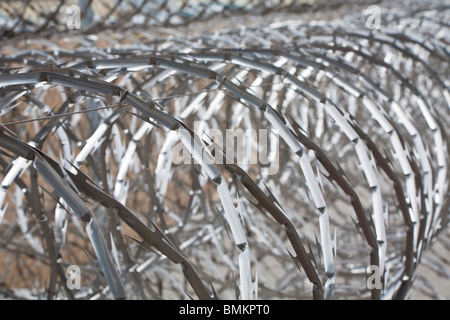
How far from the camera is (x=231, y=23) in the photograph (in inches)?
139

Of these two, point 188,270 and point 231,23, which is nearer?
point 188,270

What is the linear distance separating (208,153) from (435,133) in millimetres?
814

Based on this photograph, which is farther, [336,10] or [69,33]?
[336,10]

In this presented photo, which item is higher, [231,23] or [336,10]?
[336,10]

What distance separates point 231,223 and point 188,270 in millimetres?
80

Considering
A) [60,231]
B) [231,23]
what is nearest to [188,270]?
[60,231]

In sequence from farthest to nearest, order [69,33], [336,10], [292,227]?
1. [336,10]
2. [69,33]
3. [292,227]

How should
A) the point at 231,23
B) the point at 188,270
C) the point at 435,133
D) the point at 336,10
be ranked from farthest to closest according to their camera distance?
the point at 336,10
the point at 231,23
the point at 435,133
the point at 188,270

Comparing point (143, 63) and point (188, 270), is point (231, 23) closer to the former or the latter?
point (143, 63)

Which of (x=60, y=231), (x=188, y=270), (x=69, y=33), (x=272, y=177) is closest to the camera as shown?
(x=188, y=270)

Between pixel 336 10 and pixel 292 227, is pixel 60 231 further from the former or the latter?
pixel 336 10

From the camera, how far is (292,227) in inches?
34.0
